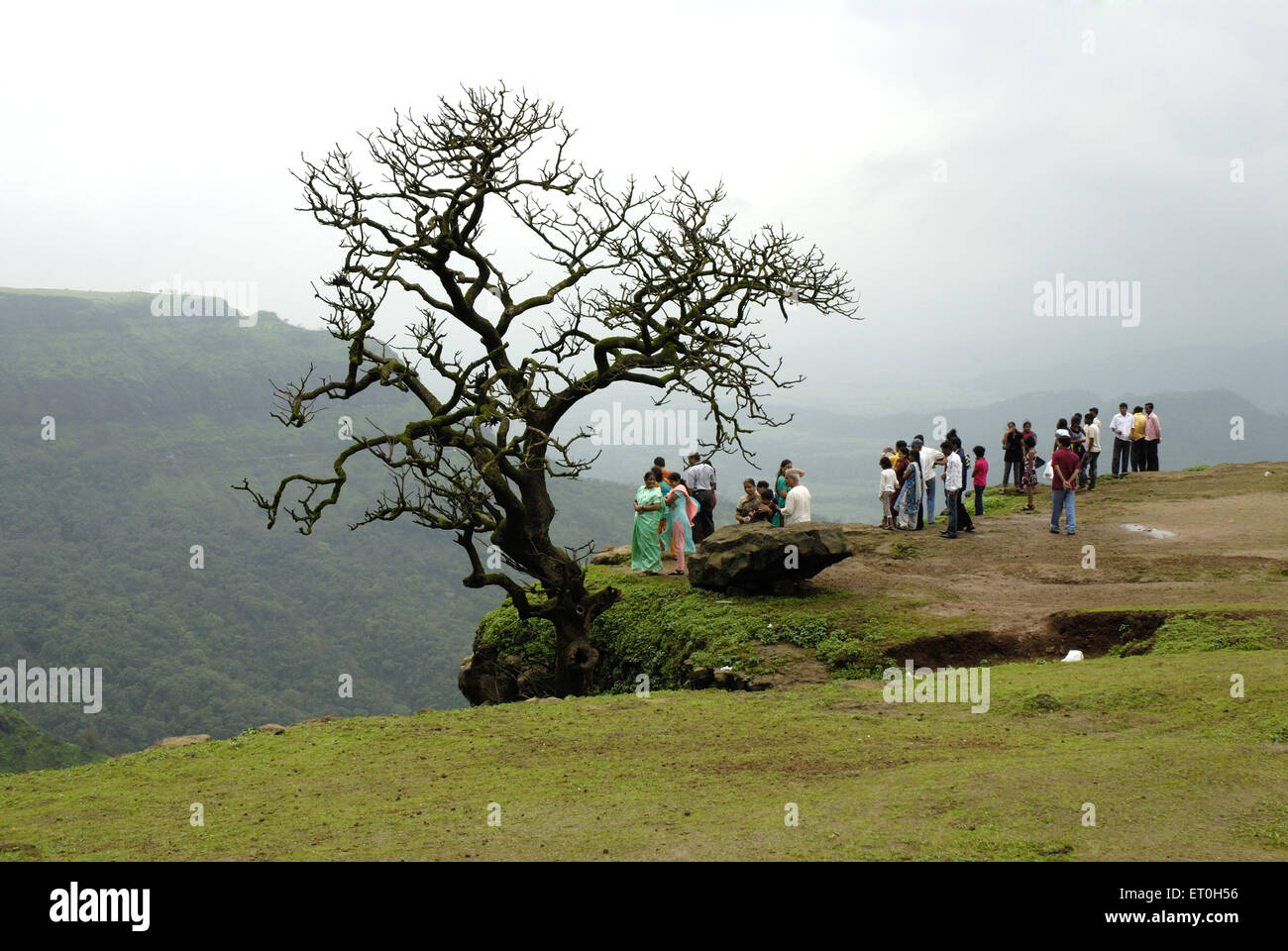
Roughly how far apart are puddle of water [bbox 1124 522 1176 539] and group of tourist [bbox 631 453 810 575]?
303 inches

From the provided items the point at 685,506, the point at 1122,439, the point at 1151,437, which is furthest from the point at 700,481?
the point at 1151,437

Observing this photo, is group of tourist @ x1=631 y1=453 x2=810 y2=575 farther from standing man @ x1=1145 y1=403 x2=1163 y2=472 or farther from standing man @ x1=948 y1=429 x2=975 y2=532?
standing man @ x1=1145 y1=403 x2=1163 y2=472

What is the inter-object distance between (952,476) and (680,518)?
19.3ft

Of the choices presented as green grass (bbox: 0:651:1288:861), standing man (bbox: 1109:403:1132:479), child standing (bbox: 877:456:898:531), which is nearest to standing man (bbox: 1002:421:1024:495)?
standing man (bbox: 1109:403:1132:479)

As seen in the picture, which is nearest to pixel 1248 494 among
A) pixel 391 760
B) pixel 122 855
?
pixel 391 760

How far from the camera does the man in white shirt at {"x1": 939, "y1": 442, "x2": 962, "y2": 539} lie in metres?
22.3

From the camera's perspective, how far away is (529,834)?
8406mm

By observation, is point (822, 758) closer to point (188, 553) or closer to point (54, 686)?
point (54, 686)

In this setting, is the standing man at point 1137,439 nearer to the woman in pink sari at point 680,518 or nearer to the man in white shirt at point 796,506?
the man in white shirt at point 796,506

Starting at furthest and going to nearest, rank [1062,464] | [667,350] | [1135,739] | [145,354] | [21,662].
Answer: [145,354] → [21,662] → [1062,464] → [667,350] → [1135,739]

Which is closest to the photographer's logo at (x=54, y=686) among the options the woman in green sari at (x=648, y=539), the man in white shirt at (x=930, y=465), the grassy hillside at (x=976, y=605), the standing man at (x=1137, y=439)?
the grassy hillside at (x=976, y=605)

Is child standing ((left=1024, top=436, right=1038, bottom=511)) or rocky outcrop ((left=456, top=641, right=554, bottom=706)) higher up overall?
child standing ((left=1024, top=436, right=1038, bottom=511))
